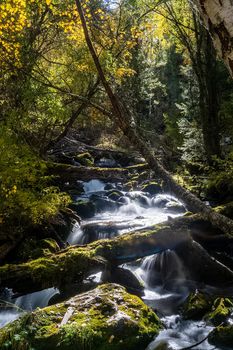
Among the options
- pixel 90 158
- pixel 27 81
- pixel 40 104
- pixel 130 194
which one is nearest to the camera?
pixel 27 81

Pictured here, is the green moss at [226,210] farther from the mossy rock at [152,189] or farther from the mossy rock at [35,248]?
the mossy rock at [152,189]

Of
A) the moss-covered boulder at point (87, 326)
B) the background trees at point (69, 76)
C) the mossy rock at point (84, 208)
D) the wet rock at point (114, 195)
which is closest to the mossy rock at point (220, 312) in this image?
the moss-covered boulder at point (87, 326)

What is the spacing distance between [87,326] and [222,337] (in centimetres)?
235

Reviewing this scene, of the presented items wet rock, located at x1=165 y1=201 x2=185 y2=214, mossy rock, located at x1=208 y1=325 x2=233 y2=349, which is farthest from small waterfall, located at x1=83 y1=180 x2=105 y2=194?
mossy rock, located at x1=208 y1=325 x2=233 y2=349

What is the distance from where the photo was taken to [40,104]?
444 inches

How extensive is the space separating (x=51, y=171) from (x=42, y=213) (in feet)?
12.7

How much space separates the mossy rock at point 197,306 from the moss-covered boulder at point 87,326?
2.88ft

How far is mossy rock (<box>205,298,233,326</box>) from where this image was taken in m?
6.14

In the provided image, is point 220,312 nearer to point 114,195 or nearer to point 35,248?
point 35,248

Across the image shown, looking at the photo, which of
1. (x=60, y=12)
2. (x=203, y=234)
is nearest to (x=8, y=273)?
(x=203, y=234)

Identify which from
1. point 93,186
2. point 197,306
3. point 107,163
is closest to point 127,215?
point 93,186

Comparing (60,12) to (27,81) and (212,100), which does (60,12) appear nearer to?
(27,81)

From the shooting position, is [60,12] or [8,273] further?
[60,12]

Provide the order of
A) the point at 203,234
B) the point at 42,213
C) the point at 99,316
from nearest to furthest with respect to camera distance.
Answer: the point at 99,316 < the point at 203,234 < the point at 42,213
